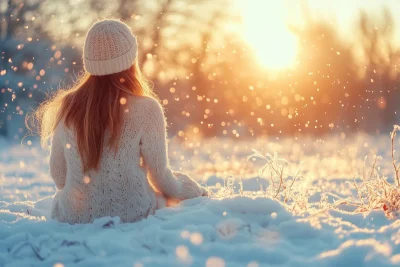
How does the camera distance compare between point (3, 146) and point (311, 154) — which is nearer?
point (311, 154)

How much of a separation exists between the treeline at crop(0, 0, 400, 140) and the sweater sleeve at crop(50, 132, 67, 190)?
48.7 feet

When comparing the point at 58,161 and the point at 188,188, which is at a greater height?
the point at 58,161

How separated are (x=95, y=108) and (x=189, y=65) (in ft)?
56.8

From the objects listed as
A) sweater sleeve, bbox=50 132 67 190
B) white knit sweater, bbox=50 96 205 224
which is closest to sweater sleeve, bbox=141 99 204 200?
white knit sweater, bbox=50 96 205 224

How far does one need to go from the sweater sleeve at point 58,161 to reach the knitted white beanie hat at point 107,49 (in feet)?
1.92

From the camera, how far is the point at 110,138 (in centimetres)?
337

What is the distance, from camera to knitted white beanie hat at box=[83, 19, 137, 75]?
11.1ft

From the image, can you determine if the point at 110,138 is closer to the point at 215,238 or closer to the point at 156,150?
the point at 156,150

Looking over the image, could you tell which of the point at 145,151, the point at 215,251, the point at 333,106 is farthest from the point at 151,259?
the point at 333,106

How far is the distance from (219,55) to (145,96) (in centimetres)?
1669

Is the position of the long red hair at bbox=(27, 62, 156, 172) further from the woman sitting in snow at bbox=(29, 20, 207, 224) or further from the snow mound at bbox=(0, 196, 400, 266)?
the snow mound at bbox=(0, 196, 400, 266)

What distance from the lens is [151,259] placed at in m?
2.68

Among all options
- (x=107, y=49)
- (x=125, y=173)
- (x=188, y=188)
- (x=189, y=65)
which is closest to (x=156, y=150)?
(x=125, y=173)

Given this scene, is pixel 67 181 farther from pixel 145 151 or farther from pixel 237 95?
pixel 237 95
